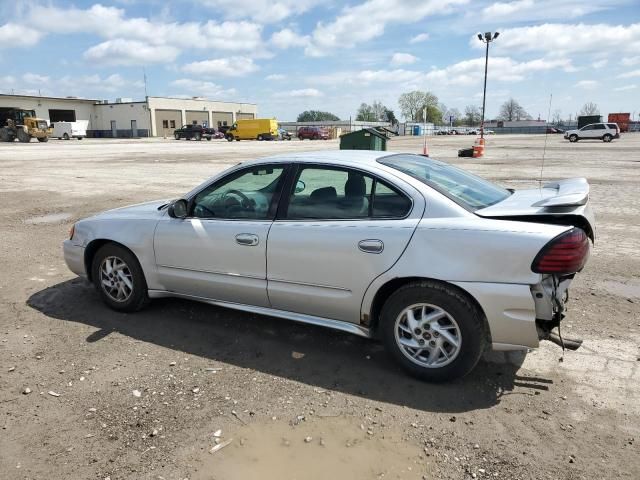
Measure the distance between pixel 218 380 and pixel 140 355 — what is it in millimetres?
808

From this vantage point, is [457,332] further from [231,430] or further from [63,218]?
[63,218]

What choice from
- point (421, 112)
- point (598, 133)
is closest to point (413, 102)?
point (421, 112)

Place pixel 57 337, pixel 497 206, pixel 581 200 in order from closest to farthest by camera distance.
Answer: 1. pixel 581 200
2. pixel 497 206
3. pixel 57 337

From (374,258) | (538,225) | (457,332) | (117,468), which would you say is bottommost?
(117,468)

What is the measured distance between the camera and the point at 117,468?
9.12ft

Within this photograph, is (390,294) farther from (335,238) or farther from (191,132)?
(191,132)

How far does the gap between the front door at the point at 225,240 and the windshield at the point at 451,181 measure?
1017 mm

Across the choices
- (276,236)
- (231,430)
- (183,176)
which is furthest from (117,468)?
(183,176)

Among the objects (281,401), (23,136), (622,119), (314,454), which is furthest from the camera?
(622,119)

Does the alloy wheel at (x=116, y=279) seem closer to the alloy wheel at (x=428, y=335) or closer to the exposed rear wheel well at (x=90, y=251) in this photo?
the exposed rear wheel well at (x=90, y=251)

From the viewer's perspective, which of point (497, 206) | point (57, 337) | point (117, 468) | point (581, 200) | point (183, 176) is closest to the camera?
point (117, 468)

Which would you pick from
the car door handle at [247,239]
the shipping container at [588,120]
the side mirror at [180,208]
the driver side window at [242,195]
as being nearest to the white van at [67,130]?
the shipping container at [588,120]

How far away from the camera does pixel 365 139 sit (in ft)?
47.1

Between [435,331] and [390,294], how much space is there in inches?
16.0
